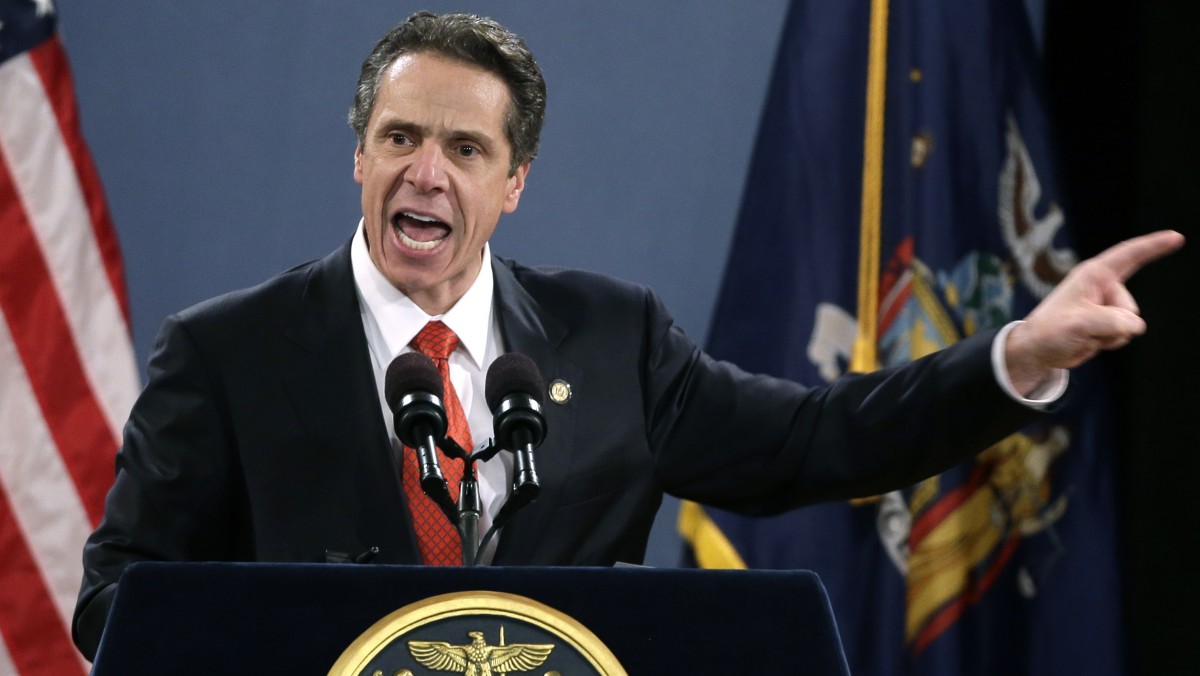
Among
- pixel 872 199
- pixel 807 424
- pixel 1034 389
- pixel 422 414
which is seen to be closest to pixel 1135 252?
pixel 1034 389

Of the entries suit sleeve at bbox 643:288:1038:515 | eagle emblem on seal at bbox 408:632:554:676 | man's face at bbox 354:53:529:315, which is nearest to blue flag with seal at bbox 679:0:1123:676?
suit sleeve at bbox 643:288:1038:515

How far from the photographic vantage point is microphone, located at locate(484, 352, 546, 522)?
1397mm

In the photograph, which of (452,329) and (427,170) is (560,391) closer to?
(452,329)

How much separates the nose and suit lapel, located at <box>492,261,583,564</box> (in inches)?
8.7

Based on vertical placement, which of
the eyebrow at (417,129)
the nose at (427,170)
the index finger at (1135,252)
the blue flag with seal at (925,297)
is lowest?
the blue flag with seal at (925,297)

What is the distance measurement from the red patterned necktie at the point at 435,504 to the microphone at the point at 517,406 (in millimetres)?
311

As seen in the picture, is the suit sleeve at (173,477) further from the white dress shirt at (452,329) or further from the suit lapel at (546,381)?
the suit lapel at (546,381)

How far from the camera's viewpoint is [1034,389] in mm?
1811

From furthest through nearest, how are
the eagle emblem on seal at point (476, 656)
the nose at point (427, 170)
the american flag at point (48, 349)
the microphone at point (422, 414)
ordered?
1. the american flag at point (48, 349)
2. the nose at point (427, 170)
3. the microphone at point (422, 414)
4. the eagle emblem on seal at point (476, 656)

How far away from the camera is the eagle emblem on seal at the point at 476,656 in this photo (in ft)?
3.75

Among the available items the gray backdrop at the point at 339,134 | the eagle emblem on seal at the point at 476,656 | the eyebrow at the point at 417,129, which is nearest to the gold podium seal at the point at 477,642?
the eagle emblem on seal at the point at 476,656

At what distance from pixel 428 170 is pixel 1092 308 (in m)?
0.88

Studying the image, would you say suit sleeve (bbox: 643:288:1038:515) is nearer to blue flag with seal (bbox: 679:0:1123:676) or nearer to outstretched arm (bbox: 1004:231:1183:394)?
outstretched arm (bbox: 1004:231:1183:394)

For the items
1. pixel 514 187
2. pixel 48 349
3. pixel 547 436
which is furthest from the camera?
pixel 48 349
